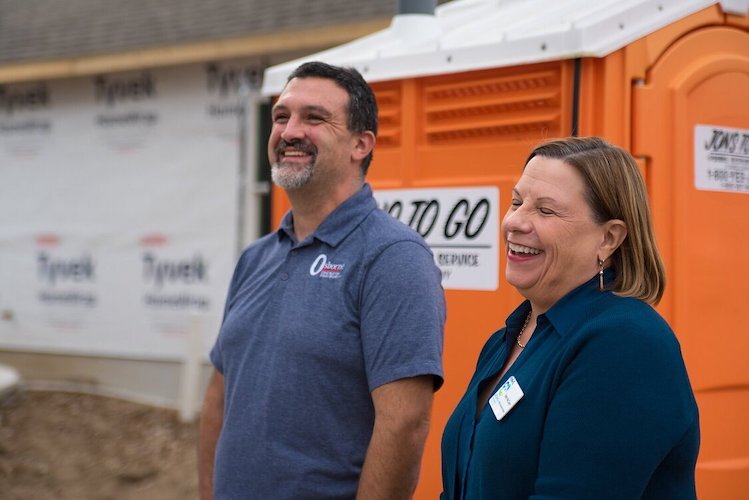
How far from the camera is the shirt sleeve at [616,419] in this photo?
1.85 m

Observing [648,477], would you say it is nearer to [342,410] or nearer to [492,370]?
[492,370]

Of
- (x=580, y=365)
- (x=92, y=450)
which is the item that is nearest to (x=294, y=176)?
(x=580, y=365)

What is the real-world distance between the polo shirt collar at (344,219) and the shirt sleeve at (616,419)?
1.10m

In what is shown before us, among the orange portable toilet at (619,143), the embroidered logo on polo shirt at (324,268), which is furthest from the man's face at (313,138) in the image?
the orange portable toilet at (619,143)

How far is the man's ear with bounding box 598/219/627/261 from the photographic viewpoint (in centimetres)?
212

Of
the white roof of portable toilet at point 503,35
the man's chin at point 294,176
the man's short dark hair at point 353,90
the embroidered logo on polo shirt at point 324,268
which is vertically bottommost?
the embroidered logo on polo shirt at point 324,268

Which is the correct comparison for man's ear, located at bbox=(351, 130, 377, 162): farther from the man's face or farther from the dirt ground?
the dirt ground

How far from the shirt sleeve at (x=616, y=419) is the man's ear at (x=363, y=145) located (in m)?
1.26

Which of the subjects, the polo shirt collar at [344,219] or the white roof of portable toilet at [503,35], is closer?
the polo shirt collar at [344,219]

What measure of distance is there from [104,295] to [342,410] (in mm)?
7522

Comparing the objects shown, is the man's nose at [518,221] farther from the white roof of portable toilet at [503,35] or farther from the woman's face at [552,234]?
the white roof of portable toilet at [503,35]

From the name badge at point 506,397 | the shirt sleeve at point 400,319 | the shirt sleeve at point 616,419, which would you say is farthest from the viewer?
the shirt sleeve at point 400,319

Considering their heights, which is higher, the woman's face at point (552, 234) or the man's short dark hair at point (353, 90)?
the man's short dark hair at point (353, 90)

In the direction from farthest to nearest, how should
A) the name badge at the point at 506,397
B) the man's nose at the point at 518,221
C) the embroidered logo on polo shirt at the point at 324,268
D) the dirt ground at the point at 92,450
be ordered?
the dirt ground at the point at 92,450, the embroidered logo on polo shirt at the point at 324,268, the man's nose at the point at 518,221, the name badge at the point at 506,397
